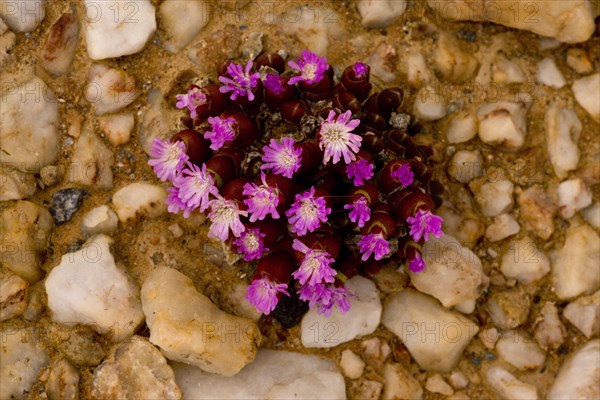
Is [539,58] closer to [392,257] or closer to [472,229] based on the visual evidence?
[472,229]

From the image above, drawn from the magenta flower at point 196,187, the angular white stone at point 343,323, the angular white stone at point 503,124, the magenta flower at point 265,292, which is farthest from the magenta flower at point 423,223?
the magenta flower at point 196,187

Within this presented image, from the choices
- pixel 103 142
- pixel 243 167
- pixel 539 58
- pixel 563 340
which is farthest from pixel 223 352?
pixel 539 58

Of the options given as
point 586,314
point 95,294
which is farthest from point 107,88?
point 586,314

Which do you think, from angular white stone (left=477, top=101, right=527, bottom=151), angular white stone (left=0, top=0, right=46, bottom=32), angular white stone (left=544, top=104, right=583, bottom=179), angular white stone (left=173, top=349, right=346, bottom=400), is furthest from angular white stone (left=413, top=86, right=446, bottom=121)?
angular white stone (left=0, top=0, right=46, bottom=32)

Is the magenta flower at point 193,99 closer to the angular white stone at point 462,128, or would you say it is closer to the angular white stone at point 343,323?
the angular white stone at point 343,323

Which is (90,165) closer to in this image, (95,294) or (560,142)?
(95,294)

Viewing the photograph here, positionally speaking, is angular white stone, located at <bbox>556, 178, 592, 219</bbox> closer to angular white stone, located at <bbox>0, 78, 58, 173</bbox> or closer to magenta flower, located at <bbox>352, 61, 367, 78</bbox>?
magenta flower, located at <bbox>352, 61, 367, 78</bbox>
